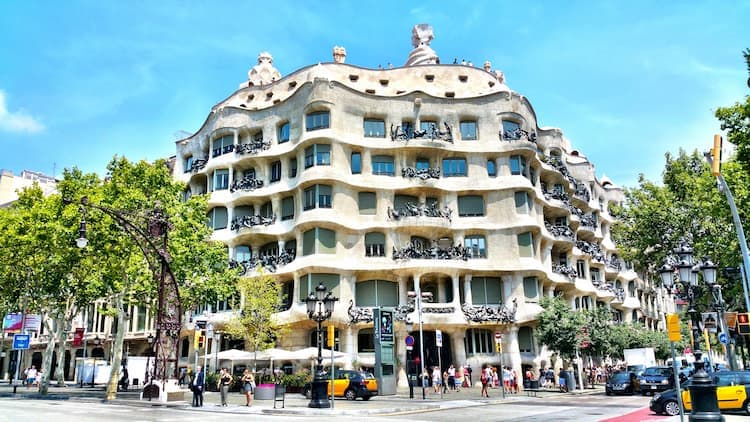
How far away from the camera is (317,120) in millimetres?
44625

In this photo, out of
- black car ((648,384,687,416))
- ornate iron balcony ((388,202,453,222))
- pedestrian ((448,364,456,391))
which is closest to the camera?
black car ((648,384,687,416))

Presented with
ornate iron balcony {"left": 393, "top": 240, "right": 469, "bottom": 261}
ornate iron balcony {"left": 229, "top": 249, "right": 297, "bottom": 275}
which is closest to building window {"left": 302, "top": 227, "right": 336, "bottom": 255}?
ornate iron balcony {"left": 229, "top": 249, "right": 297, "bottom": 275}

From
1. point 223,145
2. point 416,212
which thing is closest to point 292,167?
point 223,145

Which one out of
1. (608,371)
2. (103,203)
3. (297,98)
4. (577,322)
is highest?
(297,98)

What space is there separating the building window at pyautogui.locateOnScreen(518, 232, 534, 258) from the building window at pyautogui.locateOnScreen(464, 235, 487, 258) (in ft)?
8.53

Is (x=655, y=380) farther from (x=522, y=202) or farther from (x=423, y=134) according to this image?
(x=423, y=134)

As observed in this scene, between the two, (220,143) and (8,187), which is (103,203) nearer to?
(220,143)

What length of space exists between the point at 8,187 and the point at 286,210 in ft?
175

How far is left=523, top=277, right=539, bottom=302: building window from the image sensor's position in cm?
4372

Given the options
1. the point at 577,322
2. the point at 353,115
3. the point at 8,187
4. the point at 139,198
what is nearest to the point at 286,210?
the point at 353,115

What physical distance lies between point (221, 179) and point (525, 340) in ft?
88.0

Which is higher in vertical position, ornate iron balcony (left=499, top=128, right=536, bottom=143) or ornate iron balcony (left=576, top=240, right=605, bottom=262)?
ornate iron balcony (left=499, top=128, right=536, bottom=143)

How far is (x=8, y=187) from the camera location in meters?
78.4

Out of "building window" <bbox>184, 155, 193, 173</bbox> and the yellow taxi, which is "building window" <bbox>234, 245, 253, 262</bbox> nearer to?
"building window" <bbox>184, 155, 193, 173</bbox>
